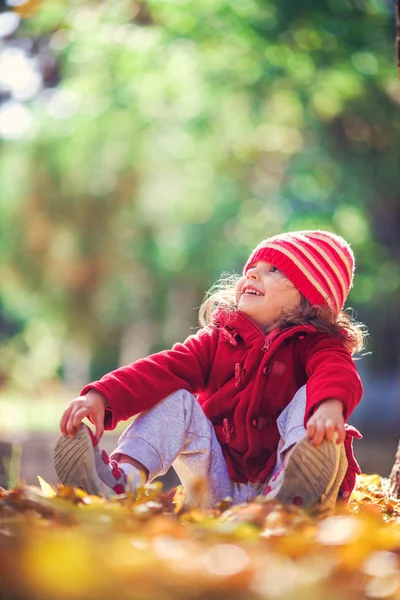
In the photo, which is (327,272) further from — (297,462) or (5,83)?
(5,83)

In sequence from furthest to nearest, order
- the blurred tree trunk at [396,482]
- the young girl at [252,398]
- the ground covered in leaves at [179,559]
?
the blurred tree trunk at [396,482] < the young girl at [252,398] < the ground covered in leaves at [179,559]

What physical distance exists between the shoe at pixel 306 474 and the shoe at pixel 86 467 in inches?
17.4

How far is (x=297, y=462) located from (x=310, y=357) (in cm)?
56

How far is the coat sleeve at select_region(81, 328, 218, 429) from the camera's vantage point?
2.41 m

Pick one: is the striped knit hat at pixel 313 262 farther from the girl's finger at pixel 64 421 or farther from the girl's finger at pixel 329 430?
the girl's finger at pixel 64 421

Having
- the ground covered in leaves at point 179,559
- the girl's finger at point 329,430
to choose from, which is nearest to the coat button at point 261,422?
the girl's finger at point 329,430

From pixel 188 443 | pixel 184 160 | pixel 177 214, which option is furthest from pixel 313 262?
pixel 177 214

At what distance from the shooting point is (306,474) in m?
2.01

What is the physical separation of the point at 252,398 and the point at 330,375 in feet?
1.06

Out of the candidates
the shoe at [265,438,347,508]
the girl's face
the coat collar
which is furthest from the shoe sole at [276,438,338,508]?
the girl's face

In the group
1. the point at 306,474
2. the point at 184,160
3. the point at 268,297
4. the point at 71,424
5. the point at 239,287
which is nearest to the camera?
the point at 306,474

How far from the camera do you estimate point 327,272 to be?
2.74 m

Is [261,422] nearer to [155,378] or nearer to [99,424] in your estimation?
[155,378]

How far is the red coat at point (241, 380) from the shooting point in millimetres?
2424
